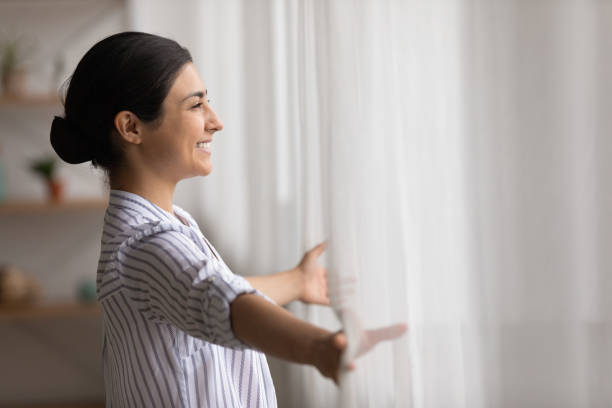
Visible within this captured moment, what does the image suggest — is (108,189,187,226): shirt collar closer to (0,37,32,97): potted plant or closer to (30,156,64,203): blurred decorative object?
(30,156,64,203): blurred decorative object

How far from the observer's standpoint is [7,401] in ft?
9.84

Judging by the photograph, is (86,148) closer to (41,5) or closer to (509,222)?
(509,222)

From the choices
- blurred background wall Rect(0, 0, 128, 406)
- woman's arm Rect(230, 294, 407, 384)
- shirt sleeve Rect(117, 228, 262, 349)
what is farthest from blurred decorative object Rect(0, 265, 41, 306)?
woman's arm Rect(230, 294, 407, 384)

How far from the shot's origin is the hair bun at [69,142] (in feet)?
3.32

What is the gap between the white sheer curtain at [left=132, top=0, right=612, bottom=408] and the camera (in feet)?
1.87

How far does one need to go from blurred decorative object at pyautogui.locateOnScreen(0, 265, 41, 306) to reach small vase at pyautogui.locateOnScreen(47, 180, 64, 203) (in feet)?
1.12

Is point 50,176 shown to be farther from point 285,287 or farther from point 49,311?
point 285,287

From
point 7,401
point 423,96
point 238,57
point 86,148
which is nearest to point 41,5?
point 238,57

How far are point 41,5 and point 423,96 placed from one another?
2.65 metres

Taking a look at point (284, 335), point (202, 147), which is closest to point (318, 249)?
point (202, 147)

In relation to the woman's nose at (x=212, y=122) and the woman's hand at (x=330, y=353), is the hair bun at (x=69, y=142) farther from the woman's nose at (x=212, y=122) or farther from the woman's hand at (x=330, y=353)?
the woman's hand at (x=330, y=353)

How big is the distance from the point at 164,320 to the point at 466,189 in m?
0.41

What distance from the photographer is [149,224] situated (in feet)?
2.90

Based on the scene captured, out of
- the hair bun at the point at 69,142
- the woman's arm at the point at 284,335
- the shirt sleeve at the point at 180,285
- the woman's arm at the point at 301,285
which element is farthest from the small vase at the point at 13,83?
the woman's arm at the point at 284,335
